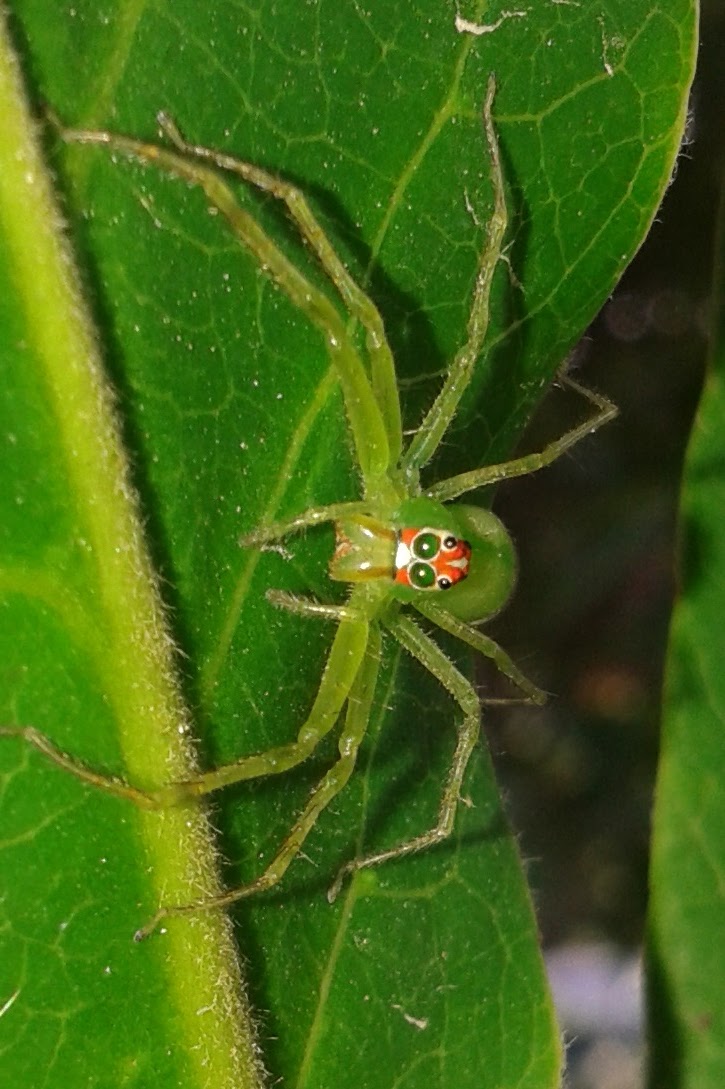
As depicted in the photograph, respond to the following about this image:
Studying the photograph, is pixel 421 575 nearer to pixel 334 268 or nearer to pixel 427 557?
pixel 427 557

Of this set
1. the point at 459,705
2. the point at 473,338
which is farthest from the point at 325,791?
the point at 473,338

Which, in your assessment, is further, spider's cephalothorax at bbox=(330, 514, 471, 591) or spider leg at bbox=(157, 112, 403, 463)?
spider's cephalothorax at bbox=(330, 514, 471, 591)

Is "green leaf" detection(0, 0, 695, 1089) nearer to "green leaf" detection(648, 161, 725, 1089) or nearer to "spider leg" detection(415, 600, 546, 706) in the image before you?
"spider leg" detection(415, 600, 546, 706)

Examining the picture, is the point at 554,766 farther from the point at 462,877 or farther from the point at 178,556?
the point at 178,556

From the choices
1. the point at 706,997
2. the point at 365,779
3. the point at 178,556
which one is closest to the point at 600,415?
the point at 365,779

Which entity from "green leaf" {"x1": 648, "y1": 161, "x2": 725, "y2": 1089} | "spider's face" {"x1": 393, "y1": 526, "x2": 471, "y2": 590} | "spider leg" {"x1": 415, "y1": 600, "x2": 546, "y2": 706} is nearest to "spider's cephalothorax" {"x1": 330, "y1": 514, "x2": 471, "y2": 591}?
"spider's face" {"x1": 393, "y1": 526, "x2": 471, "y2": 590}

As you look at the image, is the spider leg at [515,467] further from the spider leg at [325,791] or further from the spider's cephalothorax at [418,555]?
the spider leg at [325,791]

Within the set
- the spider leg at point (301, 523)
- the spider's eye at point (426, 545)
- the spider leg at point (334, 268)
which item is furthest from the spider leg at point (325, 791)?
the spider leg at point (334, 268)
